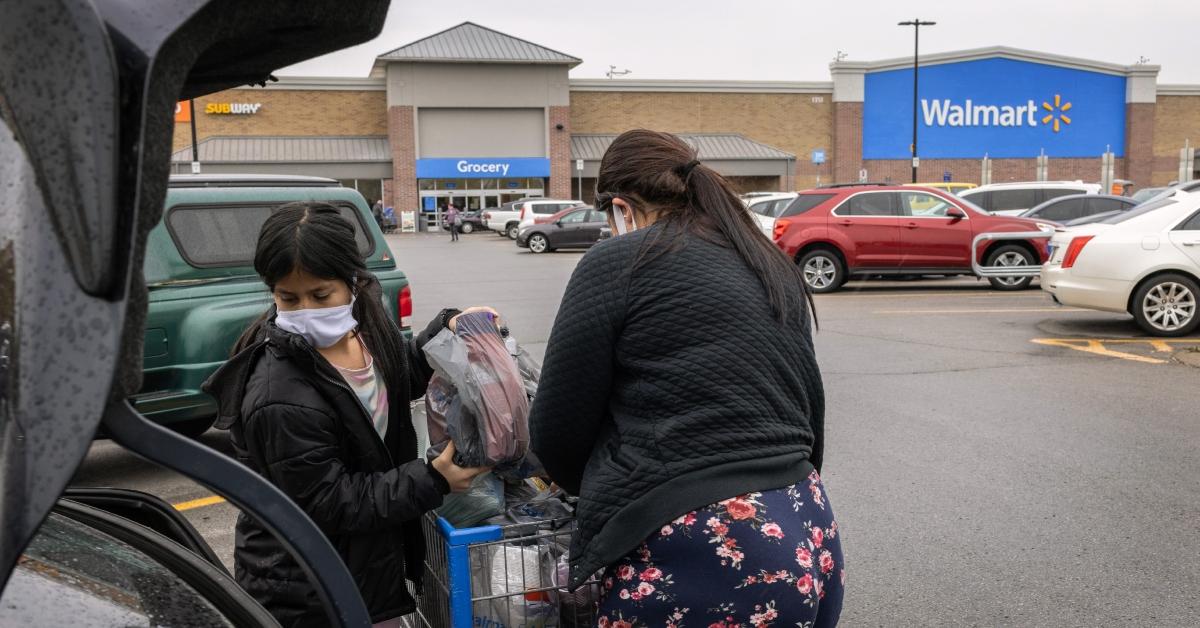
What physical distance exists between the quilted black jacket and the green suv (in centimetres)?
445

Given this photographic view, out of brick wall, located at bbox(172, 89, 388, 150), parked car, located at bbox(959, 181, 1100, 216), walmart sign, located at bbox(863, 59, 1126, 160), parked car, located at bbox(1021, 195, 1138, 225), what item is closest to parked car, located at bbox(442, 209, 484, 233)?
brick wall, located at bbox(172, 89, 388, 150)

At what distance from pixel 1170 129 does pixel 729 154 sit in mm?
26070

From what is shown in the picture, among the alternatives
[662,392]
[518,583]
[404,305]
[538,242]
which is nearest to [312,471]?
[518,583]

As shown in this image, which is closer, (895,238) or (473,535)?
(473,535)

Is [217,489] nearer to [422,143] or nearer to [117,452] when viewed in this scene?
[117,452]

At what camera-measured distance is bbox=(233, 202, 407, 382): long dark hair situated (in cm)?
228

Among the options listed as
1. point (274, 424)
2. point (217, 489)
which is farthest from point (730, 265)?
point (217, 489)

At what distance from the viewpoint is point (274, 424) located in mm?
2129

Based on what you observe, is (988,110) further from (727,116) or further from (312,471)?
(312,471)

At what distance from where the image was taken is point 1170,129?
188 ft

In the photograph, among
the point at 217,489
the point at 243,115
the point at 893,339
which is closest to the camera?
the point at 217,489

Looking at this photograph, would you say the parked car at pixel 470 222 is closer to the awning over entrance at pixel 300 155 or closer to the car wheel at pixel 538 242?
the awning over entrance at pixel 300 155

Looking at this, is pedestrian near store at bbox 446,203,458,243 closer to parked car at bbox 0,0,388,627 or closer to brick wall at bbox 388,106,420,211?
brick wall at bbox 388,106,420,211

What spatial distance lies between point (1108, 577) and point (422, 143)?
48.0 metres
